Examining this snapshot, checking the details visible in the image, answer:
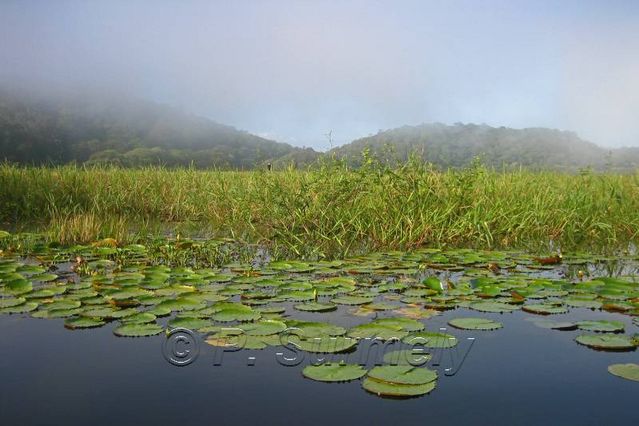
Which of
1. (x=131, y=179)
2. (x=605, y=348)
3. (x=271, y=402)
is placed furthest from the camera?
(x=131, y=179)

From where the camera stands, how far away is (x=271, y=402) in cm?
224

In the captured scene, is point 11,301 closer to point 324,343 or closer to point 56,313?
point 56,313

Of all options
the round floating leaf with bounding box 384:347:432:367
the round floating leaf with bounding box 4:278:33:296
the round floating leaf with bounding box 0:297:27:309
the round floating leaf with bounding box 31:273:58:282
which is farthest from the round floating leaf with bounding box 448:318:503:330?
the round floating leaf with bounding box 31:273:58:282

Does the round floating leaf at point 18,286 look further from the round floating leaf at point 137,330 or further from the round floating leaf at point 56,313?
the round floating leaf at point 137,330

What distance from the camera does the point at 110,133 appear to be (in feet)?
387

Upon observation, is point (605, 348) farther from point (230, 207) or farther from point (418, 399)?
point (230, 207)

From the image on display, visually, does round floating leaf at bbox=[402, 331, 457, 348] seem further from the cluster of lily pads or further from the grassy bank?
the grassy bank

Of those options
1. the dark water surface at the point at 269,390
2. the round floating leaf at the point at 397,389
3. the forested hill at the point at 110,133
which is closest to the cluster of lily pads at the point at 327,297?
the round floating leaf at the point at 397,389

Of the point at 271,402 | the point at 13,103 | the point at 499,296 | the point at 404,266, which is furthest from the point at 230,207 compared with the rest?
the point at 13,103

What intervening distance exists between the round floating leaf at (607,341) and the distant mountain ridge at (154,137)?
2230 inches

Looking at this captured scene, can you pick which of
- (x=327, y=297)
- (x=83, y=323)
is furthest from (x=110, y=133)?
(x=83, y=323)

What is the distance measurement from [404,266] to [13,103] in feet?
434

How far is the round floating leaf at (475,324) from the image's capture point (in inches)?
125

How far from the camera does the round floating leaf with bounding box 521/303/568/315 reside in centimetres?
357
